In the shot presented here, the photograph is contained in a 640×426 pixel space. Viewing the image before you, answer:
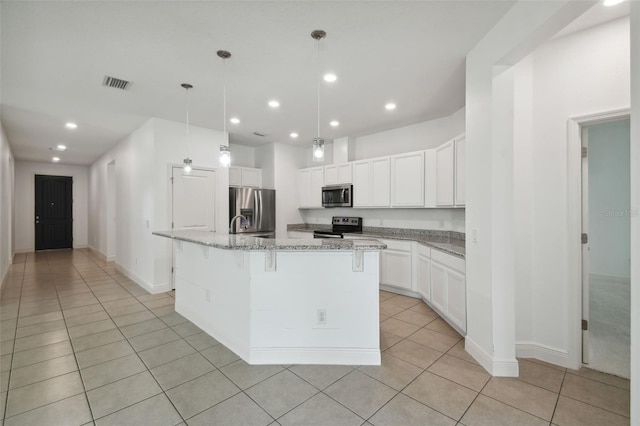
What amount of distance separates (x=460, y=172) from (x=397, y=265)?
1664mm

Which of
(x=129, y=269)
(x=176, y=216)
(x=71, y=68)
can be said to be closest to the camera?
(x=71, y=68)

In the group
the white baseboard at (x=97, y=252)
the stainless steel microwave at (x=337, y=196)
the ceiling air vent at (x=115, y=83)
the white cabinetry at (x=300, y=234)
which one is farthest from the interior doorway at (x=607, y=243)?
the white baseboard at (x=97, y=252)

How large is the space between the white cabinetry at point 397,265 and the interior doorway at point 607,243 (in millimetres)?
2010

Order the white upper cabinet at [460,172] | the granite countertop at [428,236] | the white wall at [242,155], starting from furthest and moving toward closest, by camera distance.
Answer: the white wall at [242,155]
the white upper cabinet at [460,172]
the granite countertop at [428,236]

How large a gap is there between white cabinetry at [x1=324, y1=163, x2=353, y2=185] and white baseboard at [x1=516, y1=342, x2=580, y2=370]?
3.58 m

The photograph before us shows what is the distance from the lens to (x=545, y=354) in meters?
2.56

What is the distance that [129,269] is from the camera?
5.56 meters

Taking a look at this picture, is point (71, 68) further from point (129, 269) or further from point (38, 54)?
point (129, 269)

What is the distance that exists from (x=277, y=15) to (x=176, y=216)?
12.0 feet

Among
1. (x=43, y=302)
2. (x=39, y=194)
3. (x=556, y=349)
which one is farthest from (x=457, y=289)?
(x=39, y=194)

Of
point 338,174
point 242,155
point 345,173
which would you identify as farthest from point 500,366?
point 242,155

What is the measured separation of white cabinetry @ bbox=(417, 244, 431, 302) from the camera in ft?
12.6

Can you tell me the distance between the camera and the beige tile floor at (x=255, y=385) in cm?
187

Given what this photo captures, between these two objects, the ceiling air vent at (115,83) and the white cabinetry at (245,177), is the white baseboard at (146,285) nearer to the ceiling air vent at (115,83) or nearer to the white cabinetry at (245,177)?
the white cabinetry at (245,177)
